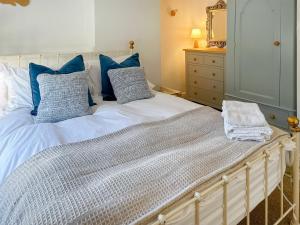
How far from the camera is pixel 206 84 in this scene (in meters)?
4.25

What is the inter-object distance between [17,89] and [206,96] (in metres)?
2.71

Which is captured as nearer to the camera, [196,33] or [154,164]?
[154,164]

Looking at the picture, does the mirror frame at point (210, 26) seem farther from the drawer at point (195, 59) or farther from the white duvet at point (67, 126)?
the white duvet at point (67, 126)

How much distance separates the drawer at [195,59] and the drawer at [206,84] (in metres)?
0.23

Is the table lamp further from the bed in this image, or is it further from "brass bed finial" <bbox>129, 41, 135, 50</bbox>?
the bed

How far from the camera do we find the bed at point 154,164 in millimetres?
1079

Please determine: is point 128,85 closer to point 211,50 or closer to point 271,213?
point 271,213

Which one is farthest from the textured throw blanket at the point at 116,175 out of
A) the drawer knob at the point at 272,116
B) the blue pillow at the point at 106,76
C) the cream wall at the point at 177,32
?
the cream wall at the point at 177,32

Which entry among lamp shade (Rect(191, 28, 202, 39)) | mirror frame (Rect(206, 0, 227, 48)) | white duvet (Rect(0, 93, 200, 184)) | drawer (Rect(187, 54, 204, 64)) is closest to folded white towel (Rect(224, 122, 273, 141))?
white duvet (Rect(0, 93, 200, 184))

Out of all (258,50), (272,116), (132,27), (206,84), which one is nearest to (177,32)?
(206,84)

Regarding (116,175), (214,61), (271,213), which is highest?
(214,61)

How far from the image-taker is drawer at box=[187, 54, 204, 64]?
4234 mm

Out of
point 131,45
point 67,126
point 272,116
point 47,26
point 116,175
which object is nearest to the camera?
point 116,175

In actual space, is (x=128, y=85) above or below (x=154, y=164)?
above
